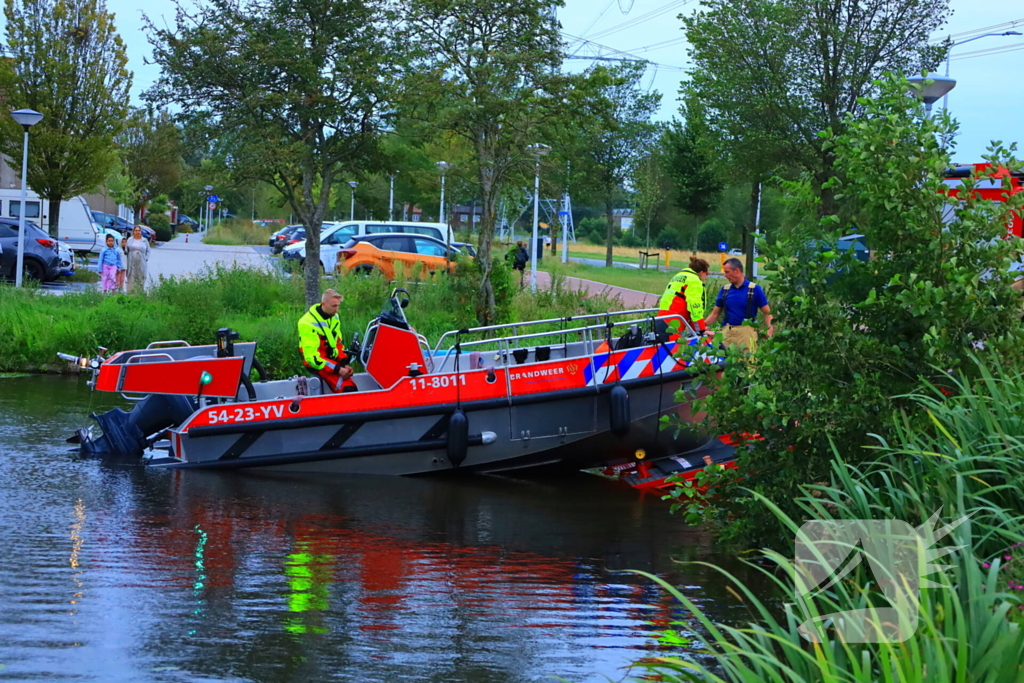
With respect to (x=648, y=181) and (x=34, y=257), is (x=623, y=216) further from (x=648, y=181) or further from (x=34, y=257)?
(x=34, y=257)

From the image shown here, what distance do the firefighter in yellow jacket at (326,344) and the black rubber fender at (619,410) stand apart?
2648 millimetres

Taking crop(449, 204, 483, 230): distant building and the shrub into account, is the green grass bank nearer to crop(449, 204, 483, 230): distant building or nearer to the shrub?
crop(449, 204, 483, 230): distant building

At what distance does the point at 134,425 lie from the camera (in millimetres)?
11906

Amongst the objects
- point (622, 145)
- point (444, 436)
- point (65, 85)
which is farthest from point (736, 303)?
point (622, 145)

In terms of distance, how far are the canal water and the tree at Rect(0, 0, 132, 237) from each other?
1937 centimetres

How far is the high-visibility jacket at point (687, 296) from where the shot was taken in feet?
37.8

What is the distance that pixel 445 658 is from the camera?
6387mm

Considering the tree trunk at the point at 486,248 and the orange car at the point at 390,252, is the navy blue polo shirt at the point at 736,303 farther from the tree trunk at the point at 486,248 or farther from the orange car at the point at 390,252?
the orange car at the point at 390,252

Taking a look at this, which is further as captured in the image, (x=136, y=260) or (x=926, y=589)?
(x=136, y=260)

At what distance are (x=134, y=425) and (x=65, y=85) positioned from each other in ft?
66.0

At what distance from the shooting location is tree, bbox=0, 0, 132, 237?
28781 millimetres

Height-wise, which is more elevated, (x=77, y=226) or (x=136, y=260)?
(x=77, y=226)

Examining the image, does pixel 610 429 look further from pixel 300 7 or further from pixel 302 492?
pixel 300 7

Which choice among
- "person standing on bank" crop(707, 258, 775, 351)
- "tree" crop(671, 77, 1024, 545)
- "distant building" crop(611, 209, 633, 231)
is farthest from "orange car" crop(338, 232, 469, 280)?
"distant building" crop(611, 209, 633, 231)
